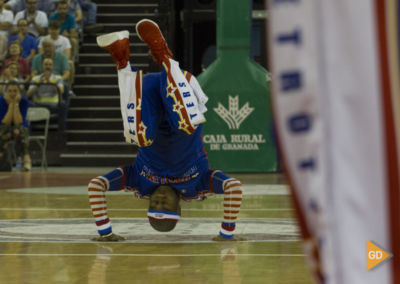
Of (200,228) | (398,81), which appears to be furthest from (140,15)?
(398,81)

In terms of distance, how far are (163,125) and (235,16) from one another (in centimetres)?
788

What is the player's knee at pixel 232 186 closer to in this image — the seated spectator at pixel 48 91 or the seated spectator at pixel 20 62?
the seated spectator at pixel 48 91

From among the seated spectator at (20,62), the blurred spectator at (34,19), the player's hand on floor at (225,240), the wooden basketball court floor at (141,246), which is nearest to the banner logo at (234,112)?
the wooden basketball court floor at (141,246)

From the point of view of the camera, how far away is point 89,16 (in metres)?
17.3

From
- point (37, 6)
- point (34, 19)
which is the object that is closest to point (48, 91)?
point (34, 19)

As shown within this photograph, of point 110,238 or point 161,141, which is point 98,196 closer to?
point 110,238

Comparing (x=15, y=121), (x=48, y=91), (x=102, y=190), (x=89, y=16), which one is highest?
(x=89, y=16)

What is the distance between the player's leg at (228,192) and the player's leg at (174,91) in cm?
46

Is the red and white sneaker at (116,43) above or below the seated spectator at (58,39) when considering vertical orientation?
above

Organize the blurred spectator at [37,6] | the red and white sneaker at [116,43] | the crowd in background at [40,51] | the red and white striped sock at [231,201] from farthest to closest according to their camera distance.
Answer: the blurred spectator at [37,6] → the crowd in background at [40,51] → the red and white striped sock at [231,201] → the red and white sneaker at [116,43]

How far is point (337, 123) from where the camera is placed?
1.02m

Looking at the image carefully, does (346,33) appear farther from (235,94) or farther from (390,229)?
(235,94)

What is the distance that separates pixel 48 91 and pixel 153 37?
9.92m

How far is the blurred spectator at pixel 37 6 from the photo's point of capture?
669 inches
